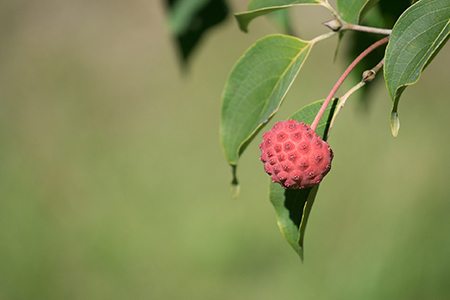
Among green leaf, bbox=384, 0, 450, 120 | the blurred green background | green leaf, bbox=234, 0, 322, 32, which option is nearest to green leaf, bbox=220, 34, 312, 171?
green leaf, bbox=234, 0, 322, 32

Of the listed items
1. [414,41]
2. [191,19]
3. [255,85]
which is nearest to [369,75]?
[414,41]

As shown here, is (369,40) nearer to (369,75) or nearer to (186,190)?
(369,75)

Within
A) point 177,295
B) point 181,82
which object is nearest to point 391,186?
point 177,295

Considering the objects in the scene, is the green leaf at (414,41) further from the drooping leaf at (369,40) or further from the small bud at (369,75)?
the drooping leaf at (369,40)

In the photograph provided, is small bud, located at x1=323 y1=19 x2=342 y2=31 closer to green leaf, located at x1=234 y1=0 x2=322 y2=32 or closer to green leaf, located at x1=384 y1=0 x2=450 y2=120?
green leaf, located at x1=234 y1=0 x2=322 y2=32

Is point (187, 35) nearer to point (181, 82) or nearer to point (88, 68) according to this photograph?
point (181, 82)

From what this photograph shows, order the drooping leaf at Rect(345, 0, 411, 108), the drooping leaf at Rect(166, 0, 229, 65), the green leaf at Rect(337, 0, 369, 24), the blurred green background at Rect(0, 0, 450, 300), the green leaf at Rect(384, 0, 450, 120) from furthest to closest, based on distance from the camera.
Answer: the blurred green background at Rect(0, 0, 450, 300) < the drooping leaf at Rect(166, 0, 229, 65) < the drooping leaf at Rect(345, 0, 411, 108) < the green leaf at Rect(337, 0, 369, 24) < the green leaf at Rect(384, 0, 450, 120)
